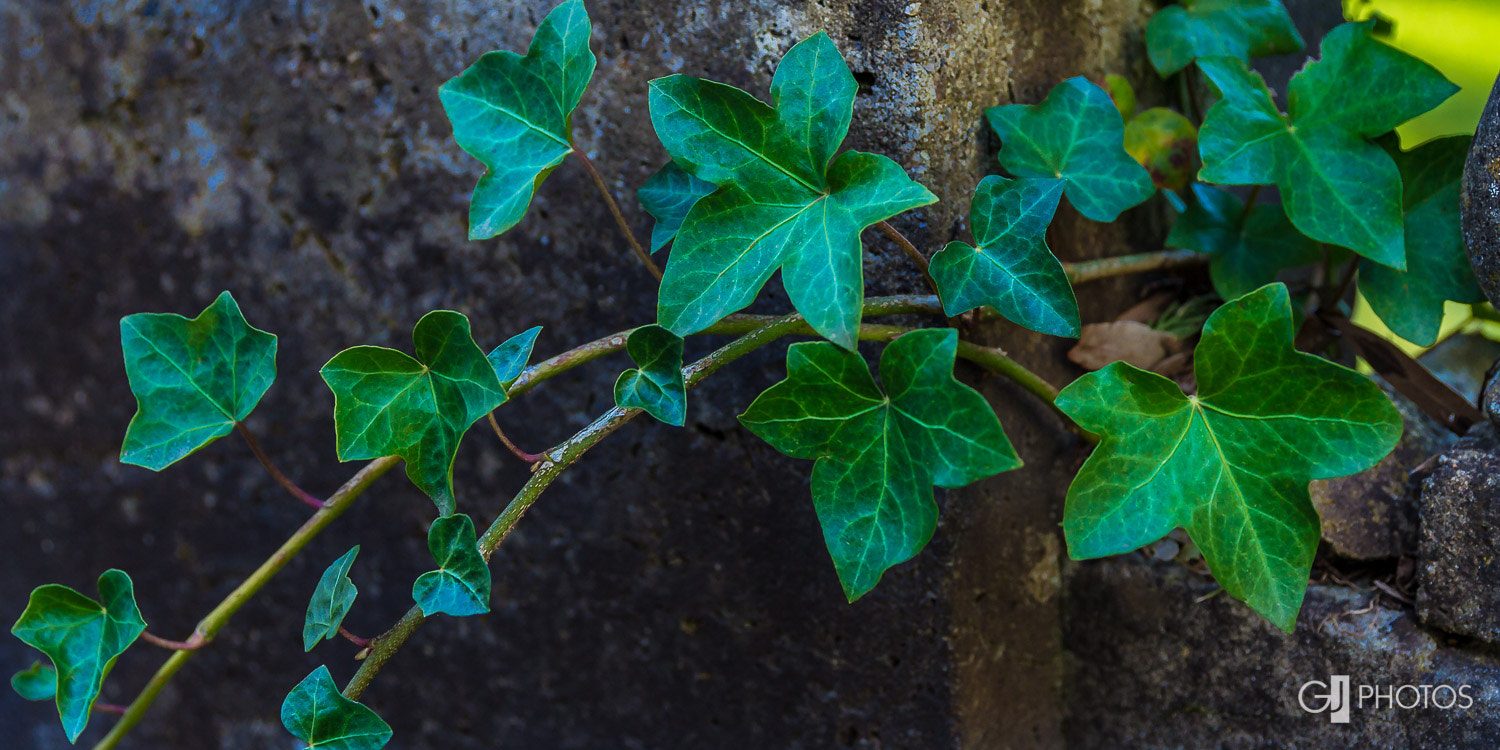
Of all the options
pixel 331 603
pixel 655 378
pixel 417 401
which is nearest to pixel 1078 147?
pixel 655 378

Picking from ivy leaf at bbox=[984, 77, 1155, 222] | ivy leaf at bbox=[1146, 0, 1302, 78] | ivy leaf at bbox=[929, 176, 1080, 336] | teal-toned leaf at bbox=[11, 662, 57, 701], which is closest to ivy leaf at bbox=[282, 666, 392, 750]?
teal-toned leaf at bbox=[11, 662, 57, 701]

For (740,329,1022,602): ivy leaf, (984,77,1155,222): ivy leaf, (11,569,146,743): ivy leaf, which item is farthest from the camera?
(984,77,1155,222): ivy leaf

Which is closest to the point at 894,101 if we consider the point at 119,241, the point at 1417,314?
the point at 1417,314

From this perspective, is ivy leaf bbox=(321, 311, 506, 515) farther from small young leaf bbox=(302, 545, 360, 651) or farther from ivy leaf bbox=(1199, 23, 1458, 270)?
ivy leaf bbox=(1199, 23, 1458, 270)

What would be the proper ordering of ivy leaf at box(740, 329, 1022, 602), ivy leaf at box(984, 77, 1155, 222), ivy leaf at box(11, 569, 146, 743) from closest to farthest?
ivy leaf at box(740, 329, 1022, 602)
ivy leaf at box(11, 569, 146, 743)
ivy leaf at box(984, 77, 1155, 222)

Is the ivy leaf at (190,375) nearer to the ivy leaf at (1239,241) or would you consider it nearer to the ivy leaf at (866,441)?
the ivy leaf at (866,441)

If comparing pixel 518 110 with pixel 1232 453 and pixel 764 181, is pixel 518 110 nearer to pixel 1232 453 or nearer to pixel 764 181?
pixel 764 181

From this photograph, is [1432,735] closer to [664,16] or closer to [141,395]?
[664,16]
